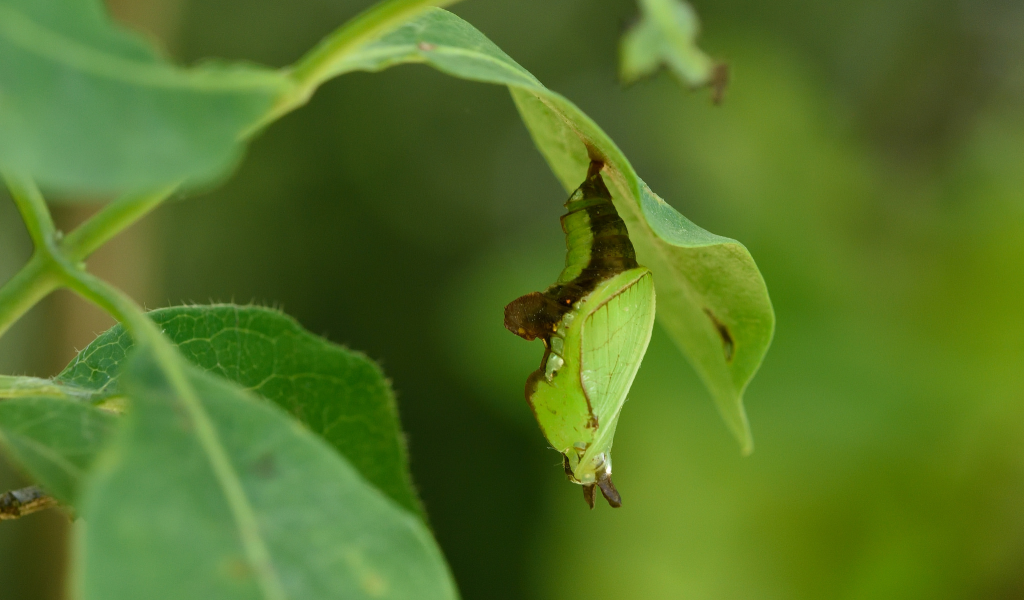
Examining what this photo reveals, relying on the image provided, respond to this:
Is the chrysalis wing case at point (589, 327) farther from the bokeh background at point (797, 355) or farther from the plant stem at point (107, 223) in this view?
the bokeh background at point (797, 355)

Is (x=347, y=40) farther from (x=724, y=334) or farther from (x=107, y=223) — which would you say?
(x=724, y=334)

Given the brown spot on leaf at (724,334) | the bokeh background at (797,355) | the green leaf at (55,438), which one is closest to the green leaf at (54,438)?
the green leaf at (55,438)

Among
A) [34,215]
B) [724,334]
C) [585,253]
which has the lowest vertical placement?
[724,334]

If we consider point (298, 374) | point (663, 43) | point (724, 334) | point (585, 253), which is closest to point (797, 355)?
point (585, 253)

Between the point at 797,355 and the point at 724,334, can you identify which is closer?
the point at 724,334

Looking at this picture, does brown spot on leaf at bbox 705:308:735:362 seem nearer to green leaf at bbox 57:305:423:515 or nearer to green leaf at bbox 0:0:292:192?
green leaf at bbox 57:305:423:515

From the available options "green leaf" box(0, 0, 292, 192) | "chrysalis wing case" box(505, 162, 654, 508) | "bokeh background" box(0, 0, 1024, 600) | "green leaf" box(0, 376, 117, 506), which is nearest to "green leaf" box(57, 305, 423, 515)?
"green leaf" box(0, 376, 117, 506)

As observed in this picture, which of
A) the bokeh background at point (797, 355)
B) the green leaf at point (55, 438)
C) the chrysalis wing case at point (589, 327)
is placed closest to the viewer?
the green leaf at point (55, 438)
